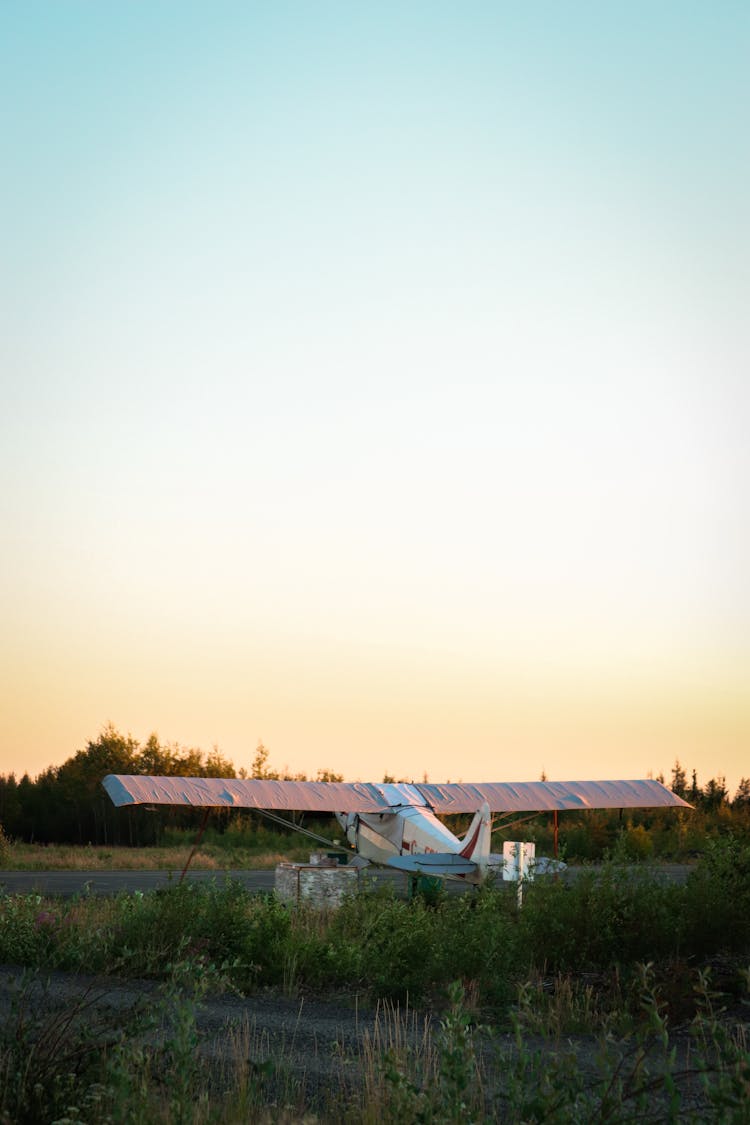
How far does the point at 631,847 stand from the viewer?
102 ft

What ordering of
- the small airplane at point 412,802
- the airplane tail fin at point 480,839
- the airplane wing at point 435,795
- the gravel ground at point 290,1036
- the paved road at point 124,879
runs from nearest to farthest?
the gravel ground at point 290,1036, the airplane tail fin at point 480,839, the small airplane at point 412,802, the airplane wing at point 435,795, the paved road at point 124,879

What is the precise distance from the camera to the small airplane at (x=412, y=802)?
67.6 ft

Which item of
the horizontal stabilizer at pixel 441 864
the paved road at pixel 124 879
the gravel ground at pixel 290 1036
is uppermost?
the horizontal stabilizer at pixel 441 864

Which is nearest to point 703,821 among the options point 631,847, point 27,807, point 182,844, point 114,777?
point 631,847

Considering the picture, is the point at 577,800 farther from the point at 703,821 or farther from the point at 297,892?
the point at 703,821

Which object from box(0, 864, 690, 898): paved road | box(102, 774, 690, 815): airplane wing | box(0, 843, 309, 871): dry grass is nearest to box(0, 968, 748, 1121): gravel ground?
box(102, 774, 690, 815): airplane wing

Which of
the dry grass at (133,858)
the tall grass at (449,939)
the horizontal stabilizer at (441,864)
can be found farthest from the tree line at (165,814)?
the tall grass at (449,939)

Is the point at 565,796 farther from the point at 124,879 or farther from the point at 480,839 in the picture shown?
the point at 124,879

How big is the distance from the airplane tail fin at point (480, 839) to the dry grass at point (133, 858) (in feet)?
33.1

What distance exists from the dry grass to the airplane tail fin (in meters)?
10.1

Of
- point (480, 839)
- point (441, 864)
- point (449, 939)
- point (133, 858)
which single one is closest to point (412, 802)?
point (441, 864)

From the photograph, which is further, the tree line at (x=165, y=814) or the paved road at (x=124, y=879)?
the tree line at (x=165, y=814)

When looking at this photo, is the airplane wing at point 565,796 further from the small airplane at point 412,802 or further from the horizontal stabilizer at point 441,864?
the horizontal stabilizer at point 441,864

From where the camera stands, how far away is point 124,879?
2750 centimetres
